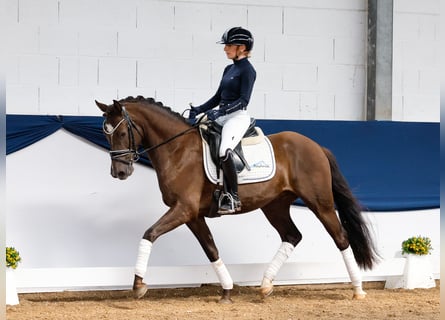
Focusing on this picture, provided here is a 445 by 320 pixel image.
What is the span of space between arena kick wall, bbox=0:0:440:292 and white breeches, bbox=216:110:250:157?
1127mm

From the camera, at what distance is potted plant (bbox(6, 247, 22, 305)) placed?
16.1 feet

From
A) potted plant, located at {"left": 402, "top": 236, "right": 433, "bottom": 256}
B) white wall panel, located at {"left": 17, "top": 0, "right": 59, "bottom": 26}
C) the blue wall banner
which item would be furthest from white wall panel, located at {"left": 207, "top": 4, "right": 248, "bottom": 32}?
potted plant, located at {"left": 402, "top": 236, "right": 433, "bottom": 256}

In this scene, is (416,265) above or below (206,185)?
below

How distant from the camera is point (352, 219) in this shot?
5.41 meters

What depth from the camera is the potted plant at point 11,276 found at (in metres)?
4.91

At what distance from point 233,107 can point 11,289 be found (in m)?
2.00

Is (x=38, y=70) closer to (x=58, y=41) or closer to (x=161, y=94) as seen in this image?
(x=58, y=41)

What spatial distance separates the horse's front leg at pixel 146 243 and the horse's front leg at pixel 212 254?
347 mm

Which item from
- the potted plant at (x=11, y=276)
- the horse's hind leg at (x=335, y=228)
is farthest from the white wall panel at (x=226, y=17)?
the potted plant at (x=11, y=276)

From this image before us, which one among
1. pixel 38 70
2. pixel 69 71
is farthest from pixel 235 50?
pixel 38 70

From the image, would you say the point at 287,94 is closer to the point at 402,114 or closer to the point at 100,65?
the point at 402,114

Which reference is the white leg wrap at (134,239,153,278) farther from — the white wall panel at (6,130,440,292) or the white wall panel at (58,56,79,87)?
the white wall panel at (58,56,79,87)

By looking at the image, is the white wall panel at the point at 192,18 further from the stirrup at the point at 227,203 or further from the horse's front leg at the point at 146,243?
the horse's front leg at the point at 146,243

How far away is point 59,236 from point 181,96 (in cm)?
169
